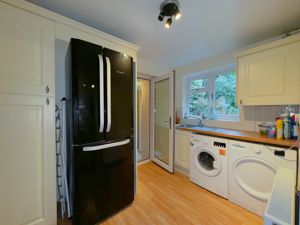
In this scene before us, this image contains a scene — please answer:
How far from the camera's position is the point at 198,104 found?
320cm

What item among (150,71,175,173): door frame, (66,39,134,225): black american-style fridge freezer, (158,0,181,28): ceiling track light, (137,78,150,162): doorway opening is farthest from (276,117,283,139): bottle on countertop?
(137,78,150,162): doorway opening

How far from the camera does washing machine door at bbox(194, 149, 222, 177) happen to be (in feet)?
6.88

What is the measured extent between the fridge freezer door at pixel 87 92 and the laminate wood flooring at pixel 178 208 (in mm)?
1014

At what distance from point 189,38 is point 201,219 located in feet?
7.65

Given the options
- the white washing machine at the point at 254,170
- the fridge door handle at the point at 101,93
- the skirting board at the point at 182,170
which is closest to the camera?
the fridge door handle at the point at 101,93

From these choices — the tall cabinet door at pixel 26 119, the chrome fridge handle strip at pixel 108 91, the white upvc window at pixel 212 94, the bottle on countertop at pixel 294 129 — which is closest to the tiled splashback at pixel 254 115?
the white upvc window at pixel 212 94

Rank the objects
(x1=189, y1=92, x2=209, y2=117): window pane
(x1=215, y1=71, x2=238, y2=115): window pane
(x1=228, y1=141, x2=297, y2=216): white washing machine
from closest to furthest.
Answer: (x1=228, y1=141, x2=297, y2=216): white washing machine
(x1=215, y1=71, x2=238, y2=115): window pane
(x1=189, y1=92, x2=209, y2=117): window pane

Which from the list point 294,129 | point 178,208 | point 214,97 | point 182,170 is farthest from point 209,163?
point 214,97

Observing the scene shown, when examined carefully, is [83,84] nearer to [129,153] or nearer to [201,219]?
[129,153]

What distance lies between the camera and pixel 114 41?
5.82 ft

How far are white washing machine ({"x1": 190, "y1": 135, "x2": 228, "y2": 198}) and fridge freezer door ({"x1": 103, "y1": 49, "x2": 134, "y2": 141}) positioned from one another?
120 centimetres

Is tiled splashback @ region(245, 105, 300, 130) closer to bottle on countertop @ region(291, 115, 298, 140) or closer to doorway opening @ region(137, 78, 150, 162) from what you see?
bottle on countertop @ region(291, 115, 298, 140)

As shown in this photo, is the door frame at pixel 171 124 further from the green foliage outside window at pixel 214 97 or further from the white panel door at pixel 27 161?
the white panel door at pixel 27 161

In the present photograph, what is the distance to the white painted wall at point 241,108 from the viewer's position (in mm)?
2137
